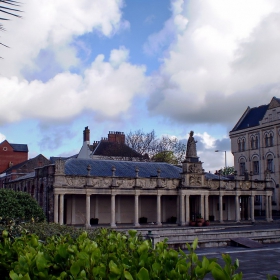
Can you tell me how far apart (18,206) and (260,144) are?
158 ft

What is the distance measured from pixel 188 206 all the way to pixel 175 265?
1545 inches

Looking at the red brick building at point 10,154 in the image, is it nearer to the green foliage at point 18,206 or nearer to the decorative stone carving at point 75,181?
the decorative stone carving at point 75,181

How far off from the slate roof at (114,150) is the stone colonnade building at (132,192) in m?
18.3

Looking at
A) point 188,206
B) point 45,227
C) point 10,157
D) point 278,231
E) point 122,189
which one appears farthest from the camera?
point 10,157

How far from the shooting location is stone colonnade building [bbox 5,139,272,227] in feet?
126

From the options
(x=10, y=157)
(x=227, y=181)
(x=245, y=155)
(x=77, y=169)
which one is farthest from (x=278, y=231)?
(x=10, y=157)

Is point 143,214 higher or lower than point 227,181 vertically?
lower

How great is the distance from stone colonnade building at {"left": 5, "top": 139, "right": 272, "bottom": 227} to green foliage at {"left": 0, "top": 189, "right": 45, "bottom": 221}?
35.4 ft

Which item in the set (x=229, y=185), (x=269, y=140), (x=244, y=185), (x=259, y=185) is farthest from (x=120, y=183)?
(x=269, y=140)

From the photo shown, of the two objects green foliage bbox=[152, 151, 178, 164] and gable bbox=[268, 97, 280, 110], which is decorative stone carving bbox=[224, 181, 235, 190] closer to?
gable bbox=[268, 97, 280, 110]

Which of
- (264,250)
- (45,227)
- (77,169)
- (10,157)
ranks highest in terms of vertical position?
(10,157)

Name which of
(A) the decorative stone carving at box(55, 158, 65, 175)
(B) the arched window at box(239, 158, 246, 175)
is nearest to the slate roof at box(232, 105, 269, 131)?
(B) the arched window at box(239, 158, 246, 175)

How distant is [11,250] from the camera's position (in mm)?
6406

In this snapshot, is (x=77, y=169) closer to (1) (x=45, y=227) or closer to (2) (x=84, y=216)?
(2) (x=84, y=216)
